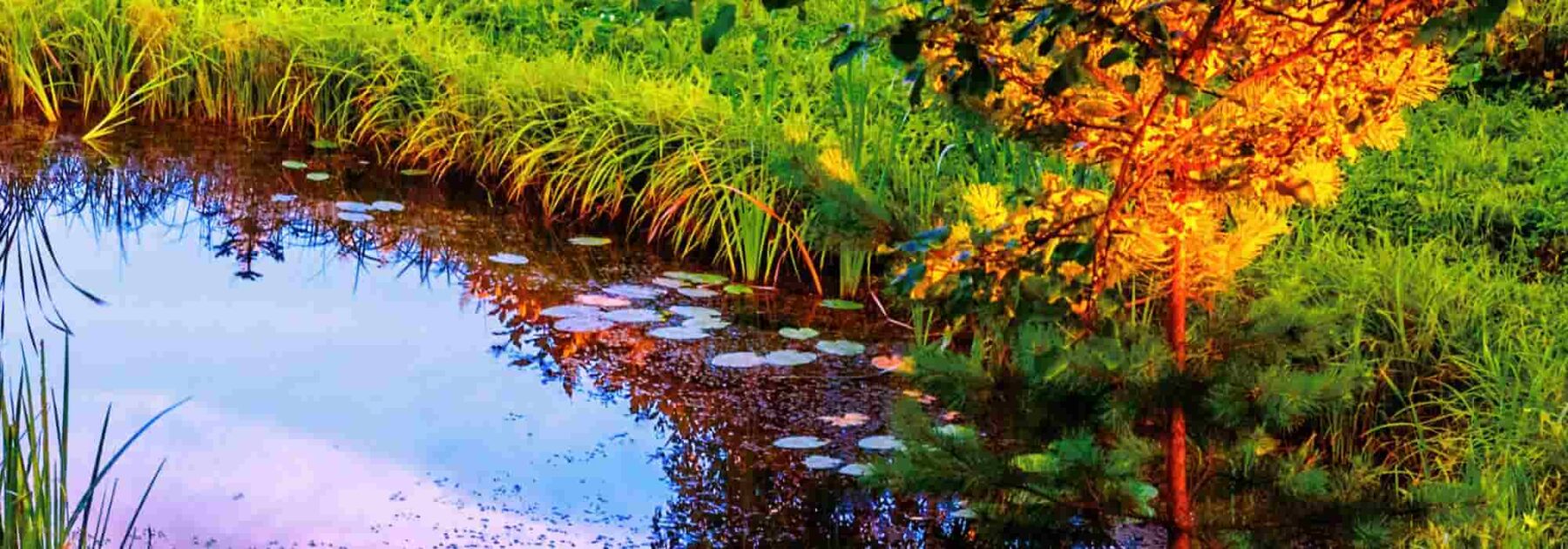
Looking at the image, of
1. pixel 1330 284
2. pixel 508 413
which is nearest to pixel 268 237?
pixel 508 413

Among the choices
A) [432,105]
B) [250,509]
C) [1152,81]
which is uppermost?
[1152,81]

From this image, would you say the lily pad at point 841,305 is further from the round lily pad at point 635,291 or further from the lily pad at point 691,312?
the round lily pad at point 635,291

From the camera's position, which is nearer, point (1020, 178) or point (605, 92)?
point (1020, 178)

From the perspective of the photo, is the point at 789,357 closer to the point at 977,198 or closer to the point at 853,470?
the point at 853,470

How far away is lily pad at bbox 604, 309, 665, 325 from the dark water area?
0.06 metres

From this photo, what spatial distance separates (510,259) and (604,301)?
59 cm

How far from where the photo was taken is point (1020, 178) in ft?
15.6

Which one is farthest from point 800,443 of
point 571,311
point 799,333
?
point 571,311

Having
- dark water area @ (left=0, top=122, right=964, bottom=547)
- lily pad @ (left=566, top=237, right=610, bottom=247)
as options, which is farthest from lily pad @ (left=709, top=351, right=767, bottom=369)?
lily pad @ (left=566, top=237, right=610, bottom=247)

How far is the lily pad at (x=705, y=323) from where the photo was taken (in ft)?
15.8

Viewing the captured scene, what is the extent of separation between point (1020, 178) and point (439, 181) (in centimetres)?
259

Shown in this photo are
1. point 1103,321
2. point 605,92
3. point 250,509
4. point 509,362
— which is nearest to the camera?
point 1103,321

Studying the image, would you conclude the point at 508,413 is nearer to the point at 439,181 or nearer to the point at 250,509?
the point at 250,509

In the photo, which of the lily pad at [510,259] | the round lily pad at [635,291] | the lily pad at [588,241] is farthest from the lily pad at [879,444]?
the lily pad at [588,241]
